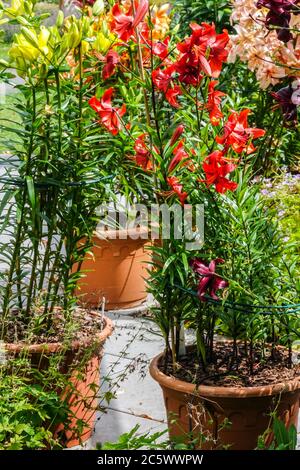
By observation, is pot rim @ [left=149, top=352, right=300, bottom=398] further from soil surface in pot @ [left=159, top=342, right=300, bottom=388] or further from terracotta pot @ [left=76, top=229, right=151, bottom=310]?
terracotta pot @ [left=76, top=229, right=151, bottom=310]

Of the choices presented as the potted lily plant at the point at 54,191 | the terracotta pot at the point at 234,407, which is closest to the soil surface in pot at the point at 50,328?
Answer: the potted lily plant at the point at 54,191

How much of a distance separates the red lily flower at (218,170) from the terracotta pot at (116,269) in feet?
7.24

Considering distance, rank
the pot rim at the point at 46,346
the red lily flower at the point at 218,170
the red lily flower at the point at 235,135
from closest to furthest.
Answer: the red lily flower at the point at 218,170, the red lily flower at the point at 235,135, the pot rim at the point at 46,346

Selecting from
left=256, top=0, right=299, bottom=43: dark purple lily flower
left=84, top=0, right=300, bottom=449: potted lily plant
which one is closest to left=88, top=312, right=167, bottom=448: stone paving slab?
left=84, top=0, right=300, bottom=449: potted lily plant

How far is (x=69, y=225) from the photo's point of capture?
3.46 metres

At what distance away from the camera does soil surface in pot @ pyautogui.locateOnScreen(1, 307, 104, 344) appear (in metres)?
3.46

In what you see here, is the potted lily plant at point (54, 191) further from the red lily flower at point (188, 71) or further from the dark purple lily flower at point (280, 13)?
the dark purple lily flower at point (280, 13)

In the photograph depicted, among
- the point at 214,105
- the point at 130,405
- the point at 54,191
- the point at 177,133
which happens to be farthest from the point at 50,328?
the point at 214,105

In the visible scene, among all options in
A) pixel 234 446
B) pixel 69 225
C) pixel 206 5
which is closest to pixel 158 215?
pixel 69 225

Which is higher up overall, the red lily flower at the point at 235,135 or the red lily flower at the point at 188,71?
the red lily flower at the point at 188,71

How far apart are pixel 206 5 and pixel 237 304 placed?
377cm

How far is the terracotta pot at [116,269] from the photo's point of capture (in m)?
5.15
